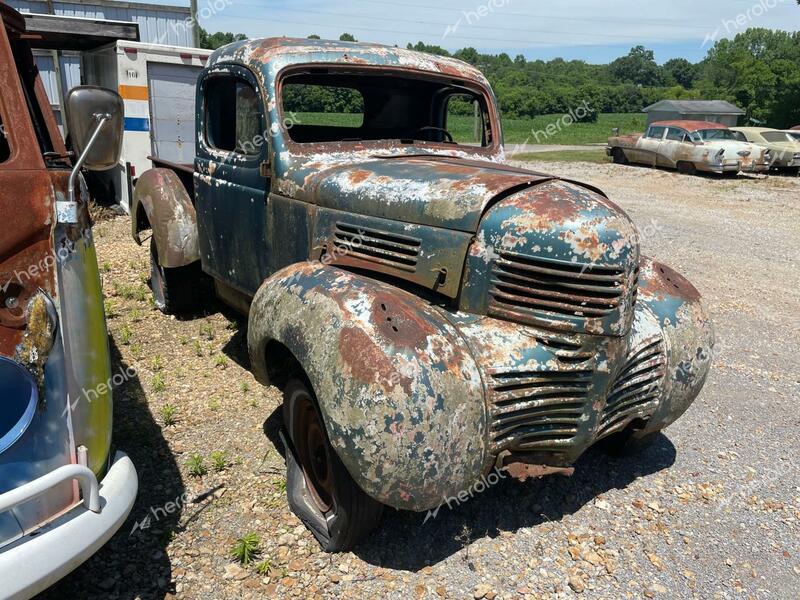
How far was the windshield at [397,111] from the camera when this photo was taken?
4.23 meters

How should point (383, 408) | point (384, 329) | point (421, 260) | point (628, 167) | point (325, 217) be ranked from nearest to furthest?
1. point (383, 408)
2. point (384, 329)
3. point (421, 260)
4. point (325, 217)
5. point (628, 167)

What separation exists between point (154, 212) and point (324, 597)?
337cm

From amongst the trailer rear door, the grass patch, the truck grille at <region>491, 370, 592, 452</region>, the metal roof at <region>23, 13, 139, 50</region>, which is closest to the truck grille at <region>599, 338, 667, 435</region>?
the truck grille at <region>491, 370, 592, 452</region>

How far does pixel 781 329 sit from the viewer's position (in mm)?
5949

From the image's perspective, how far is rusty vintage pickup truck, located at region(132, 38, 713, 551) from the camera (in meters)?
2.42

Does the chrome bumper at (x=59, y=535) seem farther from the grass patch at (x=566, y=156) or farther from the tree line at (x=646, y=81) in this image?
the grass patch at (x=566, y=156)

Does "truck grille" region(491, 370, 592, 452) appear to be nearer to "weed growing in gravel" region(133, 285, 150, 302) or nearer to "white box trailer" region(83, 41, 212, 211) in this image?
"weed growing in gravel" region(133, 285, 150, 302)

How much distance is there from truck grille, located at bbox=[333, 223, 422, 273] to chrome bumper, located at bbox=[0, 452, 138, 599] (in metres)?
1.49

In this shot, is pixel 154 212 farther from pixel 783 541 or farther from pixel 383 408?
pixel 783 541

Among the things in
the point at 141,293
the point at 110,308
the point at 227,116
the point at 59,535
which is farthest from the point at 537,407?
the point at 141,293

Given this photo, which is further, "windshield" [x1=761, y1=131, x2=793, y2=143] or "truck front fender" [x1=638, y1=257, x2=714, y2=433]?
"windshield" [x1=761, y1=131, x2=793, y2=143]

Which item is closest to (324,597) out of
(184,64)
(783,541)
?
(783,541)

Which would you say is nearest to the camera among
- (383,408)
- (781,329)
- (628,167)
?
(383,408)

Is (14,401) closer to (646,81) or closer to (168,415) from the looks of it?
(168,415)
